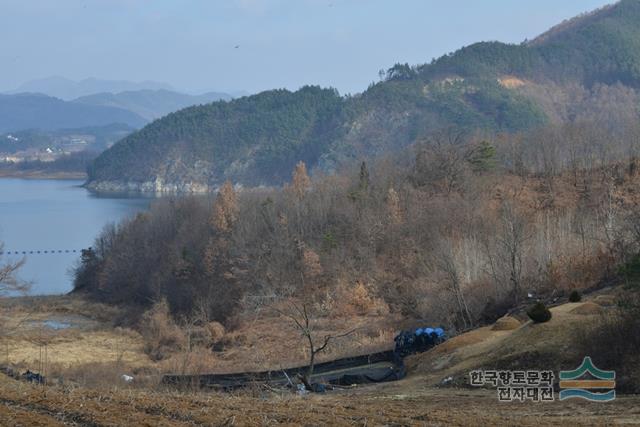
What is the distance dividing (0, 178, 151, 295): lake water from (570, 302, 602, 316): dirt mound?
122 ft

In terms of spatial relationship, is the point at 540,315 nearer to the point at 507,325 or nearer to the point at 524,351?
the point at 524,351

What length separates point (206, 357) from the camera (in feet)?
93.3

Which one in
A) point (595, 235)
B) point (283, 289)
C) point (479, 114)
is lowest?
point (283, 289)

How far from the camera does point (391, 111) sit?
370 ft

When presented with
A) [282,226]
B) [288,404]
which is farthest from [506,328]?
[282,226]

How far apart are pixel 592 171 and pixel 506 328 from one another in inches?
1042

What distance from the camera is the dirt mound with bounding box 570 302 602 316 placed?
56.3ft

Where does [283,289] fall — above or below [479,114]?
below

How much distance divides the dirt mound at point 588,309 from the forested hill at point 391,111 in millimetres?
82133

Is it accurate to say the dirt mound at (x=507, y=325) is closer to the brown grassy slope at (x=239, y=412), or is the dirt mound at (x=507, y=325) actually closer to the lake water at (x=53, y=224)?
the brown grassy slope at (x=239, y=412)

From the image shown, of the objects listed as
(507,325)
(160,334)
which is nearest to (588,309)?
(507,325)

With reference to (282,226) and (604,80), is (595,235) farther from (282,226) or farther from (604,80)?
(604,80)

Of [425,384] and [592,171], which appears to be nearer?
[425,384]

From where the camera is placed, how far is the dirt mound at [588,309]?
1716 cm
